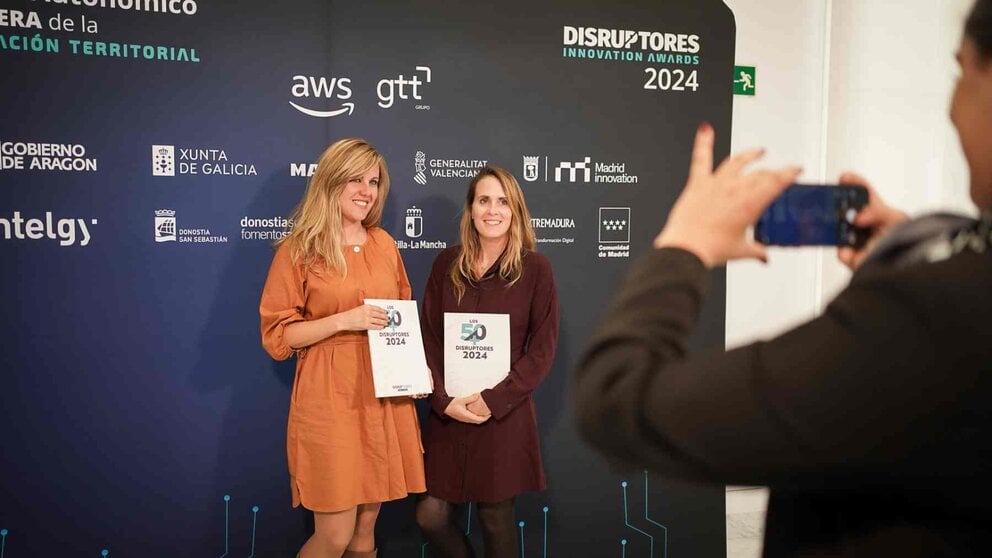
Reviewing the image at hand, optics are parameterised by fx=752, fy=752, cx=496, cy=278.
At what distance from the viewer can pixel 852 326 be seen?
555 mm

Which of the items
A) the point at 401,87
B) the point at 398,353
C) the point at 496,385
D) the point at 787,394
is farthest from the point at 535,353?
the point at 787,394

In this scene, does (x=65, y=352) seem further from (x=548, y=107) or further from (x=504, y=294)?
(x=548, y=107)

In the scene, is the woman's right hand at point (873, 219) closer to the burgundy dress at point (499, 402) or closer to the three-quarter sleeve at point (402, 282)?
the burgundy dress at point (499, 402)

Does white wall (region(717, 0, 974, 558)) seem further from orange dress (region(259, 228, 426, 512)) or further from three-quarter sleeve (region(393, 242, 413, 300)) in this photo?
orange dress (region(259, 228, 426, 512))

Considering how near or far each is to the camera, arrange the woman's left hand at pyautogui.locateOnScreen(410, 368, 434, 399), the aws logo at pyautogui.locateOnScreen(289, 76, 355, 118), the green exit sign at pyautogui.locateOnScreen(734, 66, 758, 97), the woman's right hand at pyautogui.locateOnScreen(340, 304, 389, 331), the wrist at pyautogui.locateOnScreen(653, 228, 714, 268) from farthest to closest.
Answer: the green exit sign at pyautogui.locateOnScreen(734, 66, 758, 97), the aws logo at pyautogui.locateOnScreen(289, 76, 355, 118), the woman's left hand at pyautogui.locateOnScreen(410, 368, 434, 399), the woman's right hand at pyautogui.locateOnScreen(340, 304, 389, 331), the wrist at pyautogui.locateOnScreen(653, 228, 714, 268)

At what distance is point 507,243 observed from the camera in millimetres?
2869

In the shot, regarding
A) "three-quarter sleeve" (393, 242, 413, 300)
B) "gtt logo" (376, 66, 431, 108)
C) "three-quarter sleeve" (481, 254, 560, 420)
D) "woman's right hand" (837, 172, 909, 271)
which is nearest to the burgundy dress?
"three-quarter sleeve" (481, 254, 560, 420)

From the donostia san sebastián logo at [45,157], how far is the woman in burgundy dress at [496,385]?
1.40 m

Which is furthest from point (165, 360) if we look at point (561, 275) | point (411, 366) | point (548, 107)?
point (548, 107)

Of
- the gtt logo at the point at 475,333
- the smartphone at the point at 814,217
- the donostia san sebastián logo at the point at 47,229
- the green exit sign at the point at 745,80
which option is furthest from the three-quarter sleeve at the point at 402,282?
the smartphone at the point at 814,217

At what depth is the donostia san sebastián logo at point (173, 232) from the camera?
2.91m

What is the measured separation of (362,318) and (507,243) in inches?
25.2

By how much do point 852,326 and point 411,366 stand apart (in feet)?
7.28

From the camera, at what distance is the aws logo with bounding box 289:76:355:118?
119 inches
